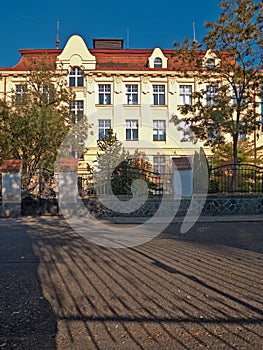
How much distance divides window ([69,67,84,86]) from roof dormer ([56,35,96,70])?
1.54 feet

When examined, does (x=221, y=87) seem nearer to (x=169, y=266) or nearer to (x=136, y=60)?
(x=169, y=266)

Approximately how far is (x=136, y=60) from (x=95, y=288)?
30305 millimetres

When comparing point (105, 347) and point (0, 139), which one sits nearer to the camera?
point (105, 347)

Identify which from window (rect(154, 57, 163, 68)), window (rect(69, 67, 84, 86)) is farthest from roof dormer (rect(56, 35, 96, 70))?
window (rect(154, 57, 163, 68))

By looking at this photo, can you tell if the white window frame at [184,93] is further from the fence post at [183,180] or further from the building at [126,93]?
the fence post at [183,180]

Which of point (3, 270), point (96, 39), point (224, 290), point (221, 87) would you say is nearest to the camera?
point (224, 290)

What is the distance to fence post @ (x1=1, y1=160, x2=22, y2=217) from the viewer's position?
39.5 feet

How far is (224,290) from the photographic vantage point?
13.5ft

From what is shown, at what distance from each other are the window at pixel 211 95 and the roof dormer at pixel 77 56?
53.4ft

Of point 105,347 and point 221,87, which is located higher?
point 221,87

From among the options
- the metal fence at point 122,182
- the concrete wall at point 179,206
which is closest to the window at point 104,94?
the metal fence at point 122,182

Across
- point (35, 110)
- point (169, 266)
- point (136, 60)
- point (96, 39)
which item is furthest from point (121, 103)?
point (169, 266)

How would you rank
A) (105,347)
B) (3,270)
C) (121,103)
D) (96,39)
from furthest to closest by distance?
1. (96,39)
2. (121,103)
3. (3,270)
4. (105,347)

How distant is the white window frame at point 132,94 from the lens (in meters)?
29.9
